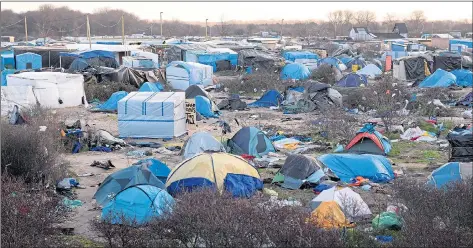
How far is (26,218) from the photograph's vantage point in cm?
823

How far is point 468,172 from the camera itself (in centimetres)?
A: 1206

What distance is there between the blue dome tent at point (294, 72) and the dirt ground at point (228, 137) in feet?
34.0

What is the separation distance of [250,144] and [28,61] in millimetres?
23246

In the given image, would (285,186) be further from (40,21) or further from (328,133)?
(40,21)

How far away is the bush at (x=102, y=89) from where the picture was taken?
27688mm

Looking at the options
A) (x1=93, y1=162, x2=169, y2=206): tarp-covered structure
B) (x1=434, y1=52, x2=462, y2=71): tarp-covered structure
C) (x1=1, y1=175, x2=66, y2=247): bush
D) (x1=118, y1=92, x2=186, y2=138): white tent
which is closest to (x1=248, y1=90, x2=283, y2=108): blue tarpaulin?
(x1=118, y1=92, x2=186, y2=138): white tent

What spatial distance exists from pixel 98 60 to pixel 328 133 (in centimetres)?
2028

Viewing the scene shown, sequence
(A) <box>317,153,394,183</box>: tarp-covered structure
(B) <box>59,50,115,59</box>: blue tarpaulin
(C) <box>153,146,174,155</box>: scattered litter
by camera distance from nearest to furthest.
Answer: (A) <box>317,153,394,183</box>: tarp-covered structure → (C) <box>153,146,174,155</box>: scattered litter → (B) <box>59,50,115,59</box>: blue tarpaulin

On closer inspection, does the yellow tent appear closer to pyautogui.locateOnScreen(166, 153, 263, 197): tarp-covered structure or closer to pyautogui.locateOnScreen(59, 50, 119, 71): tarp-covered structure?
pyautogui.locateOnScreen(166, 153, 263, 197): tarp-covered structure

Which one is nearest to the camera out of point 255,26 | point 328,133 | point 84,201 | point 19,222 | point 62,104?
point 19,222

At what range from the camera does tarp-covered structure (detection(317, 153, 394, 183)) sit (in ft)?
44.3

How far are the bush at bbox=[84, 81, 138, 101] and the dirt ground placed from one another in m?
2.66

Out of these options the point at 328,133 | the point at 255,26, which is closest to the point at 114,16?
the point at 255,26

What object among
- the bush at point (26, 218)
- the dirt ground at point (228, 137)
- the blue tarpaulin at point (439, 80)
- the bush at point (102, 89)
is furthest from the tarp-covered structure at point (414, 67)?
the bush at point (26, 218)
